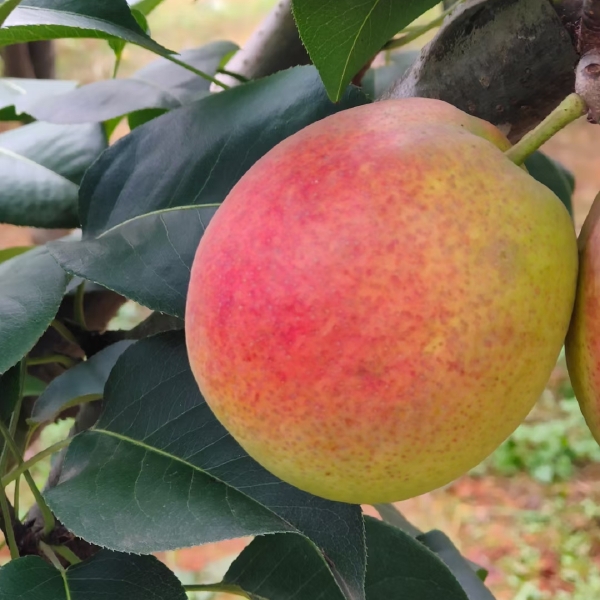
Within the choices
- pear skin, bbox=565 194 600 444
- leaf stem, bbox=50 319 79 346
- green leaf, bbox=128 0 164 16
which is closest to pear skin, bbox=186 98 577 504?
pear skin, bbox=565 194 600 444

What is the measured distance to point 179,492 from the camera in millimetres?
481

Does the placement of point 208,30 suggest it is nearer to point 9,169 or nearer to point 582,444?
point 582,444

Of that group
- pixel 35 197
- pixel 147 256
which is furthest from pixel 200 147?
pixel 35 197

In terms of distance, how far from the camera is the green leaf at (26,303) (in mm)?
503

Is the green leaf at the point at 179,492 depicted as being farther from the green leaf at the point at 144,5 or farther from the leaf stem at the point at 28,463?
the green leaf at the point at 144,5

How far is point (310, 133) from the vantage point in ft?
1.36

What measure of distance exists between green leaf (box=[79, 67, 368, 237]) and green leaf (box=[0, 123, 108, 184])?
11 centimetres

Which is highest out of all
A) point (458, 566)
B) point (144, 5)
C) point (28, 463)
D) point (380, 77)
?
point (144, 5)

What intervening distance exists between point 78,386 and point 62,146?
26cm

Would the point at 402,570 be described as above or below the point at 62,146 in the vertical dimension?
below

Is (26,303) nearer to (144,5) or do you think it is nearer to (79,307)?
Answer: (79,307)

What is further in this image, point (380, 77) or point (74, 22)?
point (380, 77)

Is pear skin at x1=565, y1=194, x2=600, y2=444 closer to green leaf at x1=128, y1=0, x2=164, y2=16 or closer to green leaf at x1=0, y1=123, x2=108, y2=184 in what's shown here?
green leaf at x1=0, y1=123, x2=108, y2=184

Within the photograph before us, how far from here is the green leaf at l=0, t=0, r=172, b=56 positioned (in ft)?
1.75
